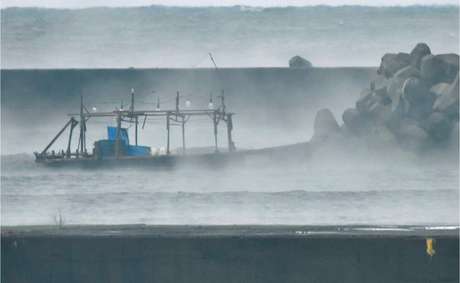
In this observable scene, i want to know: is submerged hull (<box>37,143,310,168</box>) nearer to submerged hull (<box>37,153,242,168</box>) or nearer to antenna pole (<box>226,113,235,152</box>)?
submerged hull (<box>37,153,242,168</box>)

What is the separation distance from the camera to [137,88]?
3247cm

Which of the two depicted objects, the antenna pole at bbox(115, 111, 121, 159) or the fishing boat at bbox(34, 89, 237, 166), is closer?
the fishing boat at bbox(34, 89, 237, 166)
